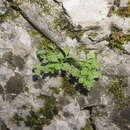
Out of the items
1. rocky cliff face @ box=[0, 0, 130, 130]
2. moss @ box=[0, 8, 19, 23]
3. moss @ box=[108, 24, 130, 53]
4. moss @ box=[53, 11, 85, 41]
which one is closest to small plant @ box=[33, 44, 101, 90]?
rocky cliff face @ box=[0, 0, 130, 130]

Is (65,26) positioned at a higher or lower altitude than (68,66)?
higher

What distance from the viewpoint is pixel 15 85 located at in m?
8.16

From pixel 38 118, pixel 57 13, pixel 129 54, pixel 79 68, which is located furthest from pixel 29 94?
pixel 129 54

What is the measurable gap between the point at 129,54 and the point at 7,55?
2934 mm

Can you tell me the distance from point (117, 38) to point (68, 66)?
1358 millimetres

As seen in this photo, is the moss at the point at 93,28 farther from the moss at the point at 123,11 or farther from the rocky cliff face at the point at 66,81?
the moss at the point at 123,11

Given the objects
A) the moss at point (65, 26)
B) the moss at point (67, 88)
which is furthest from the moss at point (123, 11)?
the moss at point (67, 88)

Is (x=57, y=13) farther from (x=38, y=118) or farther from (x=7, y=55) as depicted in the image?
(x=38, y=118)

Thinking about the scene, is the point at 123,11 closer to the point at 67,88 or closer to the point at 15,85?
the point at 67,88

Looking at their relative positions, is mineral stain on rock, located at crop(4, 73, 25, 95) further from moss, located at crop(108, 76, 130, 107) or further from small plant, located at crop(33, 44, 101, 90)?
moss, located at crop(108, 76, 130, 107)

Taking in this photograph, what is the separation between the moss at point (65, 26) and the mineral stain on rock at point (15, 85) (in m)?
1.52

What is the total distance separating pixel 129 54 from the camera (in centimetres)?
821

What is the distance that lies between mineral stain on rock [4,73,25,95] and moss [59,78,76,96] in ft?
3.14

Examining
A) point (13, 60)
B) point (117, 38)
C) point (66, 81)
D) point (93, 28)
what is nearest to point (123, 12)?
point (117, 38)
